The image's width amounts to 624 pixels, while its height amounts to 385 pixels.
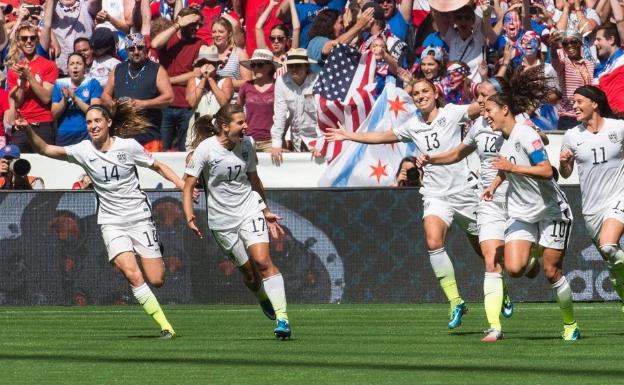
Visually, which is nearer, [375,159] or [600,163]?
[600,163]

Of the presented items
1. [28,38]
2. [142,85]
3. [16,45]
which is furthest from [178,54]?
[16,45]

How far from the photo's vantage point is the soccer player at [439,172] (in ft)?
47.2

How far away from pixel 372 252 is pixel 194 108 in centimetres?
341

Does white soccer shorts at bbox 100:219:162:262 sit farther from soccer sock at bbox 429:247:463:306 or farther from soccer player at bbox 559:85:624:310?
soccer player at bbox 559:85:624:310

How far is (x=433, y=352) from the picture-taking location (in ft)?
37.8

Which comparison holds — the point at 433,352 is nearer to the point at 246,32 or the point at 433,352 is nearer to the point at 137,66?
the point at 137,66

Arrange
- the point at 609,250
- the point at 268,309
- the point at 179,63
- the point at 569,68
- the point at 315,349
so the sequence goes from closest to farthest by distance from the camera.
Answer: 1. the point at 315,349
2. the point at 609,250
3. the point at 268,309
4. the point at 569,68
5. the point at 179,63

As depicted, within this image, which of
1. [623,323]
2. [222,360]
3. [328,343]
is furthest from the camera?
[623,323]

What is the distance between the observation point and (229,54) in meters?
20.4

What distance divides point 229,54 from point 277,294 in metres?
8.12

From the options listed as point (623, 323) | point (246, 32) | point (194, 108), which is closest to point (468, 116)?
point (623, 323)

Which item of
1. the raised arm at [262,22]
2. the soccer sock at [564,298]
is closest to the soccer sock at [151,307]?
the soccer sock at [564,298]

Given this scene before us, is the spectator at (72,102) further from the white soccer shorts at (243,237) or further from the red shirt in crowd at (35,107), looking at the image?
the white soccer shorts at (243,237)

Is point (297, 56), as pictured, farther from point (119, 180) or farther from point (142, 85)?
point (119, 180)
